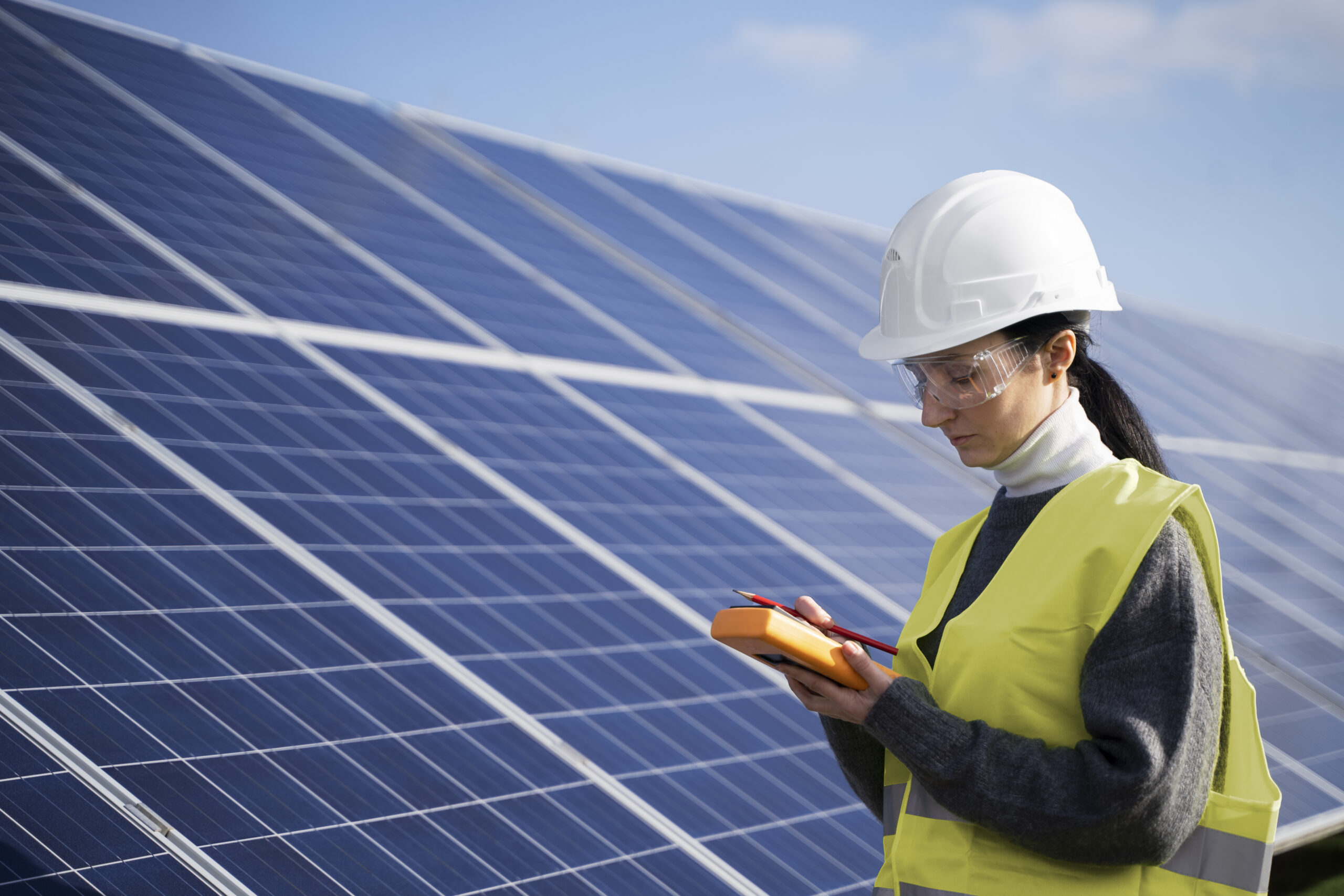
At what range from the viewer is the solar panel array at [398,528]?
12.9 ft

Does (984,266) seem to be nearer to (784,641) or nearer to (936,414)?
(936,414)

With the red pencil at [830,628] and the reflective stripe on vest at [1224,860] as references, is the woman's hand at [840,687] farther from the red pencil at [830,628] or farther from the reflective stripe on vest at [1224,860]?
the reflective stripe on vest at [1224,860]

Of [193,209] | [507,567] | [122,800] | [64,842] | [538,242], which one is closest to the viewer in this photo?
[64,842]

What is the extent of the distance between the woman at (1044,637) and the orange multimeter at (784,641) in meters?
0.04

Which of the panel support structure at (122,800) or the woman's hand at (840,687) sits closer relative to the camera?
the woman's hand at (840,687)

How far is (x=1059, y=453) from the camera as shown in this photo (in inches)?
103

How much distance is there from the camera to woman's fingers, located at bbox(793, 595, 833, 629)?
2594 mm

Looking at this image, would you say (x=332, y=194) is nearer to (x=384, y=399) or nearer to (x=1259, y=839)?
(x=384, y=399)

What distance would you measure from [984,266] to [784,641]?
889 mm

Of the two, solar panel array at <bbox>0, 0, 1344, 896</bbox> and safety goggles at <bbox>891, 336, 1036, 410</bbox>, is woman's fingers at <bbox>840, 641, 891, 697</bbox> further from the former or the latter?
solar panel array at <bbox>0, 0, 1344, 896</bbox>

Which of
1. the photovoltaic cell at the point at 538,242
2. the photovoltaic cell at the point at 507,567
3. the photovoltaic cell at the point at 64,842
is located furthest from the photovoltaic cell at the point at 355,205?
the photovoltaic cell at the point at 64,842

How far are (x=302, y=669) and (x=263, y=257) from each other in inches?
154

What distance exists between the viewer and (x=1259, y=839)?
2275 mm

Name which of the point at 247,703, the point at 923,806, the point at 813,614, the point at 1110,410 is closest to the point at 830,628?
the point at 813,614
